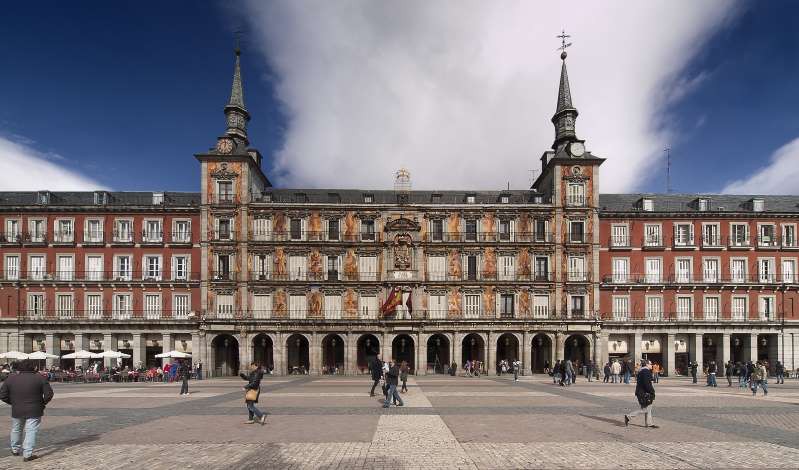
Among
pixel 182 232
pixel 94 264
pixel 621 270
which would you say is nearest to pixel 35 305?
pixel 94 264

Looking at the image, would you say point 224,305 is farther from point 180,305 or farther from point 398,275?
point 398,275

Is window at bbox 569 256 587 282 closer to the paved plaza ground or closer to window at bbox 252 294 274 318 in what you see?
the paved plaza ground

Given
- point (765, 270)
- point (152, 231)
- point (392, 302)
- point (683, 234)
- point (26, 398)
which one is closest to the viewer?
point (26, 398)

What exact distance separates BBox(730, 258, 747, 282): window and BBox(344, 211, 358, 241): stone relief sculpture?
36176mm

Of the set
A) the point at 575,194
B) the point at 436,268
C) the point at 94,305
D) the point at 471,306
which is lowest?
the point at 471,306

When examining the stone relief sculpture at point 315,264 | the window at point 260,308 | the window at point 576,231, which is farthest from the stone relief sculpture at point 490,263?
the window at point 260,308

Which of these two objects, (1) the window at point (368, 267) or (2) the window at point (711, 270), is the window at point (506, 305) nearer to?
(1) the window at point (368, 267)

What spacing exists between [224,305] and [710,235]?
46942 mm

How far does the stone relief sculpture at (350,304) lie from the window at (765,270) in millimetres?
38553

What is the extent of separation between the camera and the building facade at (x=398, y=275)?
5081 cm

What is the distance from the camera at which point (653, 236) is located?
52.7m

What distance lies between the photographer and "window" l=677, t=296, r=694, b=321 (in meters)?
52.0

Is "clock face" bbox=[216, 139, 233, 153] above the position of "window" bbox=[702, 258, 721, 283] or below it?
above

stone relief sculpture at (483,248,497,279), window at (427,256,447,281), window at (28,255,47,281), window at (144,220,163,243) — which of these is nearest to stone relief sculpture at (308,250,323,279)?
window at (427,256,447,281)
